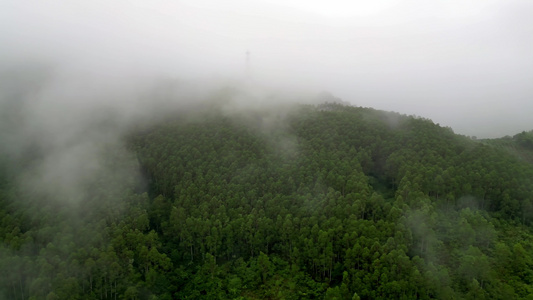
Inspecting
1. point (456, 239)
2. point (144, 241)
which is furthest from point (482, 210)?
point (144, 241)

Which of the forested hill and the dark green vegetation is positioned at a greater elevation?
the forested hill

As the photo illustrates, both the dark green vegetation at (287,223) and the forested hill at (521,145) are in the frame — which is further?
the forested hill at (521,145)

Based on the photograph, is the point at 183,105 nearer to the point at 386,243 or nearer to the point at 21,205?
the point at 21,205

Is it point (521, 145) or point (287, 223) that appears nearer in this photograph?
point (287, 223)

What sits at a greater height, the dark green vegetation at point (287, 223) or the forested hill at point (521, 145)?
the forested hill at point (521, 145)

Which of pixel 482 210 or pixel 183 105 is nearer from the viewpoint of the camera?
→ pixel 482 210

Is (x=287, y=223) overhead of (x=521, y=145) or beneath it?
beneath

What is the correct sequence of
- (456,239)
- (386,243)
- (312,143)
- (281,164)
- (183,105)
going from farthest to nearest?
(183,105)
(312,143)
(281,164)
(456,239)
(386,243)

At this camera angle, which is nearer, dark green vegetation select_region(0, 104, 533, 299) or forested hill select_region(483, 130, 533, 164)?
dark green vegetation select_region(0, 104, 533, 299)
